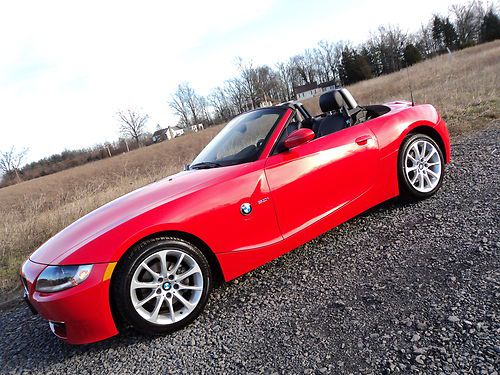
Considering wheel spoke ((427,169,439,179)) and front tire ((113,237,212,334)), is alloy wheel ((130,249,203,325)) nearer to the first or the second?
front tire ((113,237,212,334))

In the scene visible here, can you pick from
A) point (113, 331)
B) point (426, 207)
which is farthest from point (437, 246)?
point (113, 331)

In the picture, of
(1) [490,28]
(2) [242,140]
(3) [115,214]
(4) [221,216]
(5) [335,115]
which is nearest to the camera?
(4) [221,216]

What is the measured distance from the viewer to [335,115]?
3.91 metres

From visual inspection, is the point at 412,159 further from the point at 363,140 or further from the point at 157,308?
the point at 157,308

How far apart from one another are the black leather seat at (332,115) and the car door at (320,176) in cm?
15

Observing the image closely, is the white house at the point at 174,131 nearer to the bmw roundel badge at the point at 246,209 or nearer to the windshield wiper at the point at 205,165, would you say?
the windshield wiper at the point at 205,165

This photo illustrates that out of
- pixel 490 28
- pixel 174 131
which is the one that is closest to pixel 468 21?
pixel 490 28

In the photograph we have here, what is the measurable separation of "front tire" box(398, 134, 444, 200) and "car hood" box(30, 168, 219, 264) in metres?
2.08

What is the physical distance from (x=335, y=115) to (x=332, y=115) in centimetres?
3

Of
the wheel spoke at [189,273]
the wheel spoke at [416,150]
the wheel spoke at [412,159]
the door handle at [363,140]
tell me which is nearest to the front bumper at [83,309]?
the wheel spoke at [189,273]

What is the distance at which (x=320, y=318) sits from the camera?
2459 mm

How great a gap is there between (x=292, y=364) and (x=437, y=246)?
1.69m

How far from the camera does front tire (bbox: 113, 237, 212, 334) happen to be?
2521 millimetres

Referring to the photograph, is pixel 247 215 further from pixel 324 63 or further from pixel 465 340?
pixel 324 63
